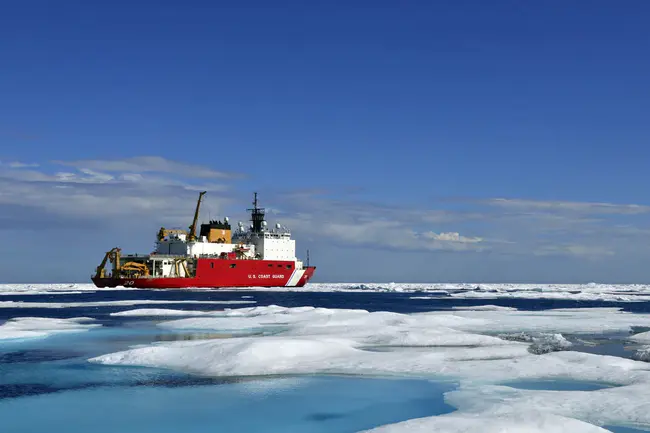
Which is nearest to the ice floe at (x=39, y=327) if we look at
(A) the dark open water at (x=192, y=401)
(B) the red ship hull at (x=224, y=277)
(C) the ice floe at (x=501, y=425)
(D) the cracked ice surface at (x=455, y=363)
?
(D) the cracked ice surface at (x=455, y=363)

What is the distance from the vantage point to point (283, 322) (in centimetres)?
2741

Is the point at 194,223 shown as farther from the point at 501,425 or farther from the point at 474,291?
the point at 501,425

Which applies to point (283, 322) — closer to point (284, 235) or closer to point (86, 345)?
point (86, 345)

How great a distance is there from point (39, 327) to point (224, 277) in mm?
45163

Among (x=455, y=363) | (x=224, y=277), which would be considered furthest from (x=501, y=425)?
(x=224, y=277)

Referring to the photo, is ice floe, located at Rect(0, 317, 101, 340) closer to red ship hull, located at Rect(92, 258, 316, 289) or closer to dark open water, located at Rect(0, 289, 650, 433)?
dark open water, located at Rect(0, 289, 650, 433)

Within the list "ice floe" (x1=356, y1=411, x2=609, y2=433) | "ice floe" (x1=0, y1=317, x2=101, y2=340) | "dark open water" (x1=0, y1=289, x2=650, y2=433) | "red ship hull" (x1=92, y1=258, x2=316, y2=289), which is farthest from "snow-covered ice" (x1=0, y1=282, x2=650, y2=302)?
"ice floe" (x1=356, y1=411, x2=609, y2=433)

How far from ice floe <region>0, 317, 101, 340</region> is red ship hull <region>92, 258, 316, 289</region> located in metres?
39.0

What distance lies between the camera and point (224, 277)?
70562mm

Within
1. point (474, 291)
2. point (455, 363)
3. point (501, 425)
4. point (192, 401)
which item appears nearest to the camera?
point (501, 425)

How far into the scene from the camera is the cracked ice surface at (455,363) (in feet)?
32.7

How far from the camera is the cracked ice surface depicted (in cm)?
997

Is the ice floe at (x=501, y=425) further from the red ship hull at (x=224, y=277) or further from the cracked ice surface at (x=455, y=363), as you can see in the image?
the red ship hull at (x=224, y=277)

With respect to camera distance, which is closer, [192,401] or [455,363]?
[192,401]
